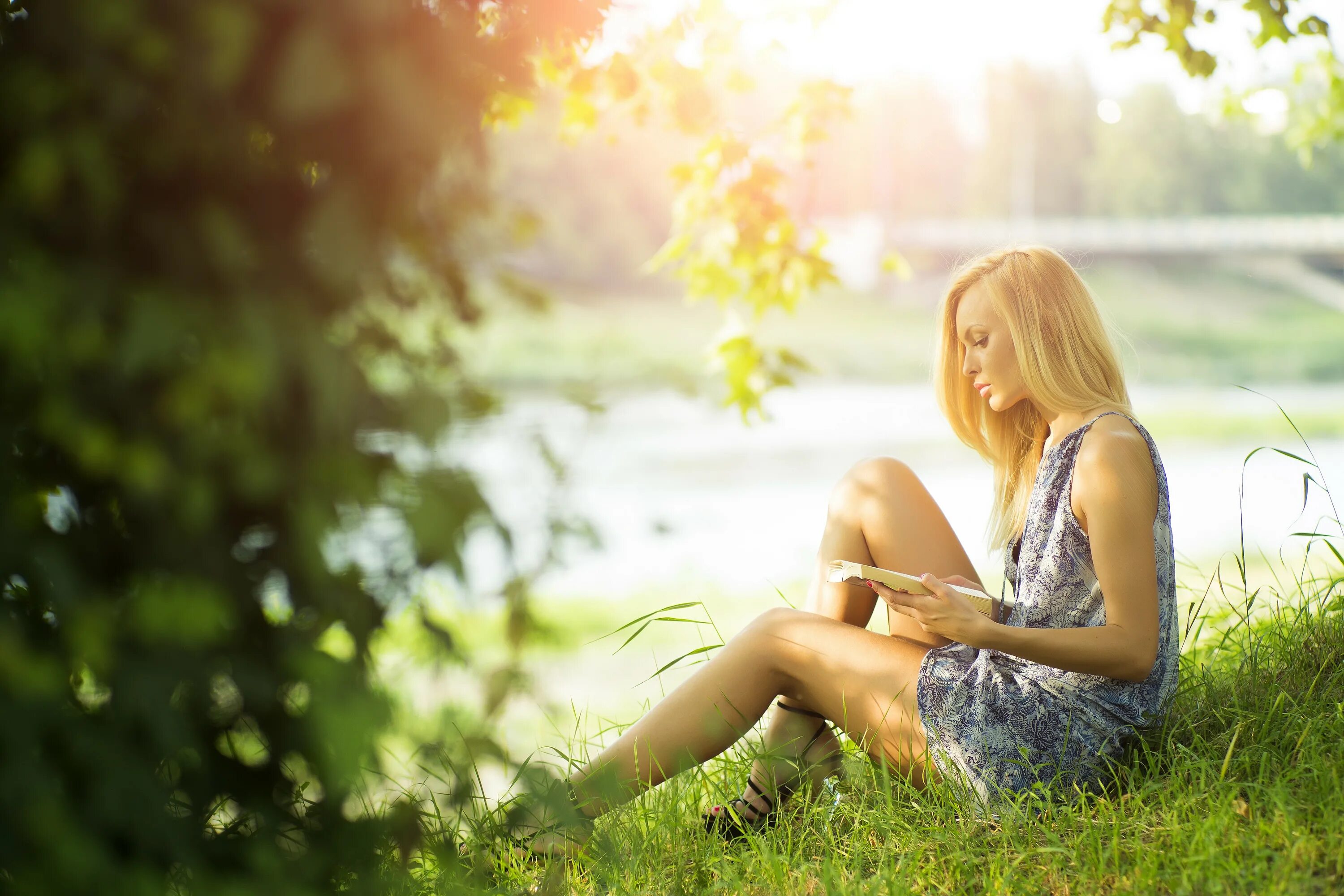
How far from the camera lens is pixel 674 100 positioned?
2.63 m

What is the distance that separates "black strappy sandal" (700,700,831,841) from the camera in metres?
1.73

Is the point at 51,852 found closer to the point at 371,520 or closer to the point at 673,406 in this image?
the point at 371,520

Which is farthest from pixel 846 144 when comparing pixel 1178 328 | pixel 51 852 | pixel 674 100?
pixel 51 852

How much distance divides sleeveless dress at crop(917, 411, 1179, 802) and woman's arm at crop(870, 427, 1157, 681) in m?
0.05

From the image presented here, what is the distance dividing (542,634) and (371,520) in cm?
16

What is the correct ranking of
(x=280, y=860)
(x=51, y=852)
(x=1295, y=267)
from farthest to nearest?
(x=1295, y=267) → (x=280, y=860) → (x=51, y=852)

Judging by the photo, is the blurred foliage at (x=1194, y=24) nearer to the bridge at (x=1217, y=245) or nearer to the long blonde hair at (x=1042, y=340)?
the long blonde hair at (x=1042, y=340)

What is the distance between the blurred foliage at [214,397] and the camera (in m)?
0.76

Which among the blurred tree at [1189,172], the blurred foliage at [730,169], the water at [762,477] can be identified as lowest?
the water at [762,477]

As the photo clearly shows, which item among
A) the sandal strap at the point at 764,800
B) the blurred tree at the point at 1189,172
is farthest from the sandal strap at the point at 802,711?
the blurred tree at the point at 1189,172

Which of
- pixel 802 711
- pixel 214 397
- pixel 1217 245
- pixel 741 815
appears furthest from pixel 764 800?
pixel 1217 245

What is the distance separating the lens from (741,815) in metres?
1.77

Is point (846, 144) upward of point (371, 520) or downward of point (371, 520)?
upward

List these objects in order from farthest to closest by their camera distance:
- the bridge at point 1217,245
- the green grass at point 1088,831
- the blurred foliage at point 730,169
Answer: the bridge at point 1217,245 < the blurred foliage at point 730,169 < the green grass at point 1088,831
